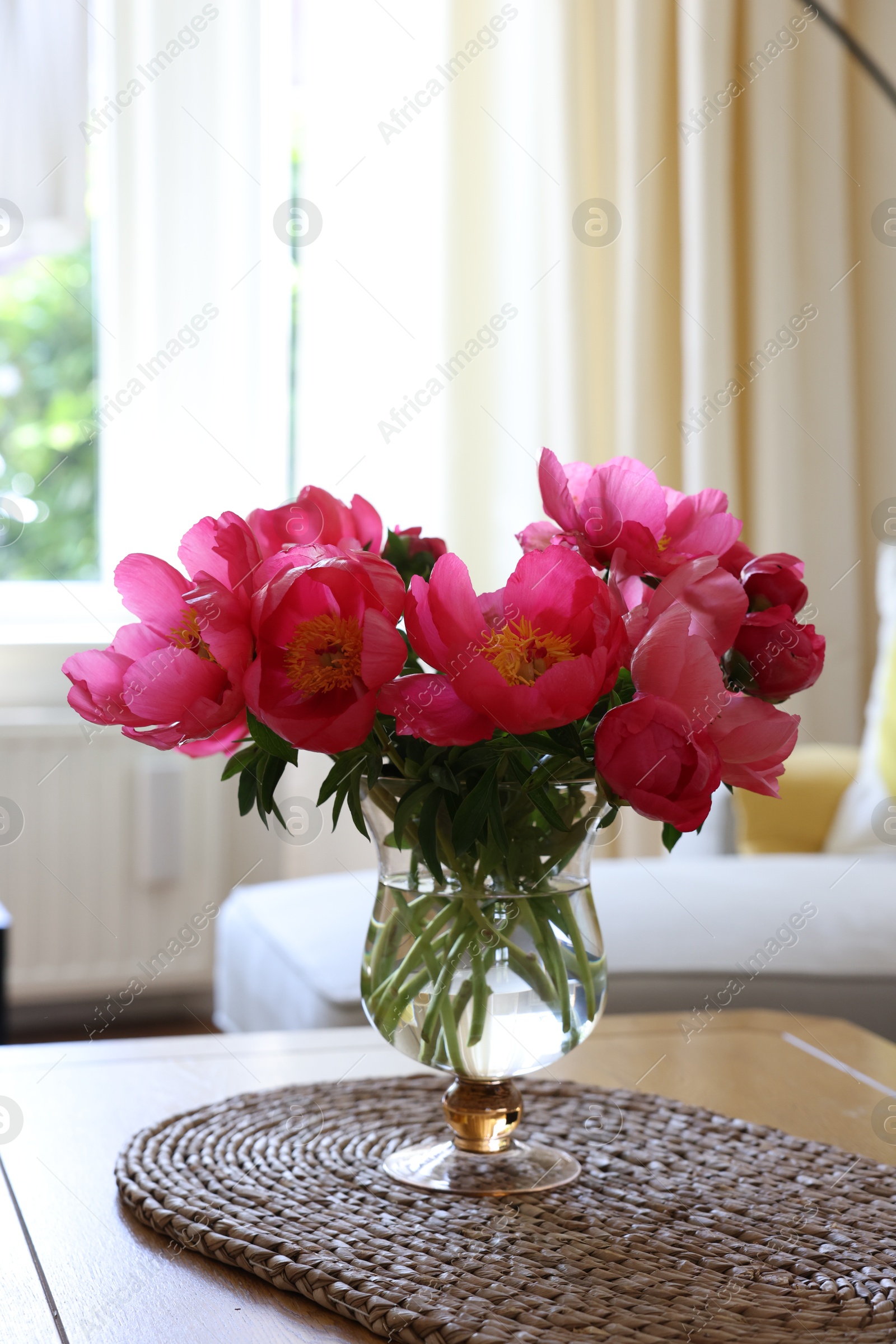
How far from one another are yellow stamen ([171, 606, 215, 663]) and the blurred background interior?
2272 mm

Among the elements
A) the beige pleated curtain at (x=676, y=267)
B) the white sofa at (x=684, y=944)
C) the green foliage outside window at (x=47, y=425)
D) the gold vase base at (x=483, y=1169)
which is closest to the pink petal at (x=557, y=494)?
the gold vase base at (x=483, y=1169)

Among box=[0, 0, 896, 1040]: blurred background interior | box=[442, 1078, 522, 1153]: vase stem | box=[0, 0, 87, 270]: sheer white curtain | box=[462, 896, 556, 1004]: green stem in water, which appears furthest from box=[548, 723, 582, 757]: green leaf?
box=[0, 0, 87, 270]: sheer white curtain

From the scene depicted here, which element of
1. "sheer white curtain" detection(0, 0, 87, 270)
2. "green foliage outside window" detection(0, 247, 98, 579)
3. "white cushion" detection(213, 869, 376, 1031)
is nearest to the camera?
"white cushion" detection(213, 869, 376, 1031)

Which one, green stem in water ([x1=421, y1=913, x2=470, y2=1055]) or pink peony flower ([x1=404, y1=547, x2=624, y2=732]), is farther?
green stem in water ([x1=421, y1=913, x2=470, y2=1055])

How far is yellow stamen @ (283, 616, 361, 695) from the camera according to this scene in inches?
23.4

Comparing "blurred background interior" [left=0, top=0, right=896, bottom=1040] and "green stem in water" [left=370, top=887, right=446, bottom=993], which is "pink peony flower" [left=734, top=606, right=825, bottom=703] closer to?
"green stem in water" [left=370, top=887, right=446, bottom=993]

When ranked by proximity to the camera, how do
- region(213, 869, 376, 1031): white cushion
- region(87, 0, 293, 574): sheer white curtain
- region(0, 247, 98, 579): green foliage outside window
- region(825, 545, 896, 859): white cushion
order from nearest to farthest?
region(213, 869, 376, 1031): white cushion < region(825, 545, 896, 859): white cushion < region(87, 0, 293, 574): sheer white curtain < region(0, 247, 98, 579): green foliage outside window

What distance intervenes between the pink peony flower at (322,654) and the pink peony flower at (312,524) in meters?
0.08

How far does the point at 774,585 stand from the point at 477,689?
0.59ft

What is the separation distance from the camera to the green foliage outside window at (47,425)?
3.15 meters

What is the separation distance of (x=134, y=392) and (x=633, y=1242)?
2.66 metres

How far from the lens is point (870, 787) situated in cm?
224

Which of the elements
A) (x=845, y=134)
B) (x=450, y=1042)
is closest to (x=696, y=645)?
(x=450, y=1042)

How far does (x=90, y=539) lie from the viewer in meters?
3.20
